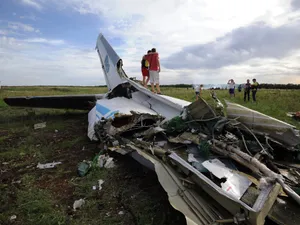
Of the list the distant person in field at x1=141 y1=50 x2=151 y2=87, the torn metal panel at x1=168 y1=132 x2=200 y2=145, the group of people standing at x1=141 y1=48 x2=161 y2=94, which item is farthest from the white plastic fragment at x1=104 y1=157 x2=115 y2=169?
the distant person in field at x1=141 y1=50 x2=151 y2=87

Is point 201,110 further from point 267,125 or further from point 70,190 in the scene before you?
point 70,190

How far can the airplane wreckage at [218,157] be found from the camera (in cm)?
269

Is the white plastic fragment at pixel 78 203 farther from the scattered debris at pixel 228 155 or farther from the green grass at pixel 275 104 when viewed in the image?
the green grass at pixel 275 104

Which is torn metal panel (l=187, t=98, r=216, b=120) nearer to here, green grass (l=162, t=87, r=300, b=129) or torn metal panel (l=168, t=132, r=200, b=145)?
green grass (l=162, t=87, r=300, b=129)

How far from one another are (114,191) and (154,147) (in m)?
1.07

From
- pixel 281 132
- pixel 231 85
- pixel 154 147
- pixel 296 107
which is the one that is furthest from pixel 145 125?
pixel 231 85

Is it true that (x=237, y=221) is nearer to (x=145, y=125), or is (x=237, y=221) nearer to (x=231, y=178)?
(x=231, y=178)

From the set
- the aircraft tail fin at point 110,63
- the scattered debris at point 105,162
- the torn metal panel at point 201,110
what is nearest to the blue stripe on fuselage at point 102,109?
the scattered debris at point 105,162

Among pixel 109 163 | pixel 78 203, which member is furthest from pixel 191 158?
pixel 109 163

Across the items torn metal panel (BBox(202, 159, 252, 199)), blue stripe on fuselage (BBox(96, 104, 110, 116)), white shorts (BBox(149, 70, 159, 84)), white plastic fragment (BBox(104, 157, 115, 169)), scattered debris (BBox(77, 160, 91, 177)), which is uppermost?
white shorts (BBox(149, 70, 159, 84))

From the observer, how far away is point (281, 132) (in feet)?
13.6

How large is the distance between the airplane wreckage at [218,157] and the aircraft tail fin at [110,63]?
365cm

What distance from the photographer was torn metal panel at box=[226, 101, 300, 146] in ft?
13.3

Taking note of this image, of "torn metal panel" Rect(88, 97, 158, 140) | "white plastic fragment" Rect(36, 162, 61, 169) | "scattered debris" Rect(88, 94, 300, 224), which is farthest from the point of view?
"torn metal panel" Rect(88, 97, 158, 140)
